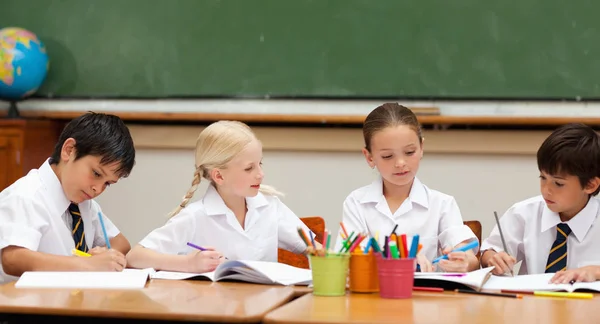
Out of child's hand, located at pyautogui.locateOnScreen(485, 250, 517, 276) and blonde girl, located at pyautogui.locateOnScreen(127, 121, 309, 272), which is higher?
blonde girl, located at pyautogui.locateOnScreen(127, 121, 309, 272)

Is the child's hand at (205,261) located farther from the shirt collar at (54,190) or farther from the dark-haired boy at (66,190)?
the shirt collar at (54,190)

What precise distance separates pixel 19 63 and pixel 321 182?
1394 millimetres

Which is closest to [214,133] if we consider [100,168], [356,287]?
[100,168]

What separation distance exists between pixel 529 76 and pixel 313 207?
3.47ft

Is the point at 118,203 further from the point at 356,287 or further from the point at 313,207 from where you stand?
the point at 356,287

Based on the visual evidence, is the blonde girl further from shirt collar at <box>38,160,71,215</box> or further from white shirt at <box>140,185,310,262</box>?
shirt collar at <box>38,160,71,215</box>

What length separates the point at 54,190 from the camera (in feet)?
7.12

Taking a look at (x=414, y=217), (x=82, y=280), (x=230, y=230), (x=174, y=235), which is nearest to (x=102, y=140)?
(x=174, y=235)

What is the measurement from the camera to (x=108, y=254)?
190cm

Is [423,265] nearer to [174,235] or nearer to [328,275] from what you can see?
[328,275]

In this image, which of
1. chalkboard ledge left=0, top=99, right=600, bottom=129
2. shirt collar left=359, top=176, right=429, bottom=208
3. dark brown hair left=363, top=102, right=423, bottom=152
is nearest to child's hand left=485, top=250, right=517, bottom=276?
shirt collar left=359, top=176, right=429, bottom=208

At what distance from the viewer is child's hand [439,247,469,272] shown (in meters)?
1.94

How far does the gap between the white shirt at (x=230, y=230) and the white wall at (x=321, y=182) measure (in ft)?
3.09

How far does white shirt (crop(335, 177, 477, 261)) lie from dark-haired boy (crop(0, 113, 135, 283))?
28.4 inches
